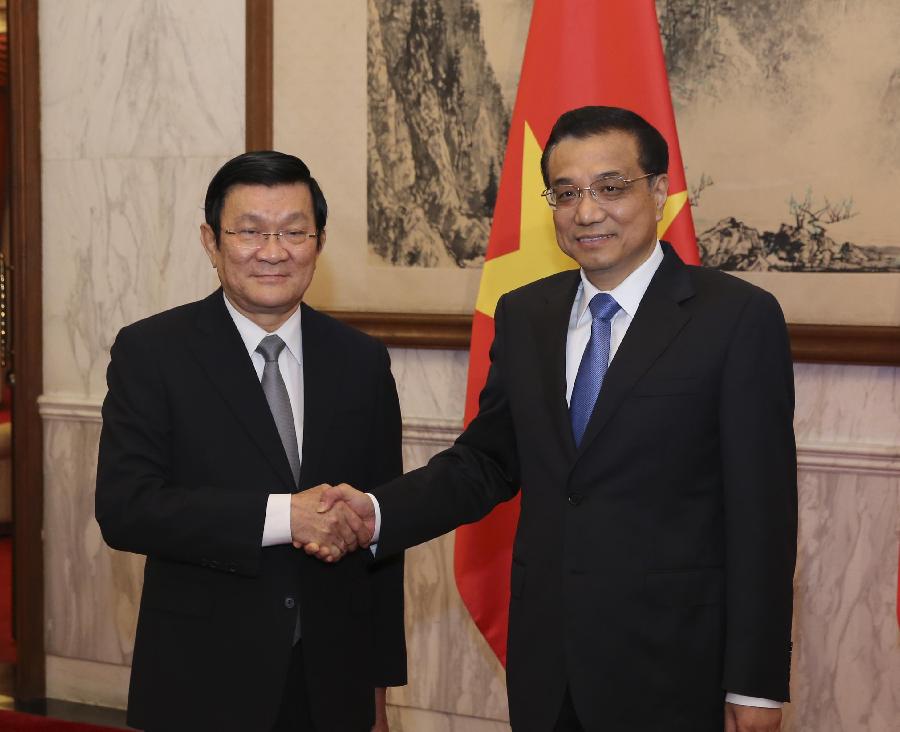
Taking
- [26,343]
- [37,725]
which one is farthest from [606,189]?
[37,725]

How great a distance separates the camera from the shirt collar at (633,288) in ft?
6.60

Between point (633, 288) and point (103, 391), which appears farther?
point (103, 391)

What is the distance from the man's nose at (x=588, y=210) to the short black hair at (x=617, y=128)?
0.11m

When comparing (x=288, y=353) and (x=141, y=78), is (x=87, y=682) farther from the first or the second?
(x=288, y=353)

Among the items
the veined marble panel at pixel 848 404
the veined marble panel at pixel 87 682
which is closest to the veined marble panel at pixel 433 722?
the veined marble panel at pixel 87 682

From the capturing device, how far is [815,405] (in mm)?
3236

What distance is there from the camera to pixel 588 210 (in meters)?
1.99

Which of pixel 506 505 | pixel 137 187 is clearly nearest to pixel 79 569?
pixel 137 187

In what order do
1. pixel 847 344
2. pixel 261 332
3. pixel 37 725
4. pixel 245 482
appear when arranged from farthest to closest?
pixel 37 725 → pixel 847 344 → pixel 261 332 → pixel 245 482

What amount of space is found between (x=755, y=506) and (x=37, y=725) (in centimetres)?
308

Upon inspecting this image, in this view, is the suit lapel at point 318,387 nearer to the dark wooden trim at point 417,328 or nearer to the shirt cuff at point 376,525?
the shirt cuff at point 376,525

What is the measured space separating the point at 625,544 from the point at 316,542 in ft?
1.75

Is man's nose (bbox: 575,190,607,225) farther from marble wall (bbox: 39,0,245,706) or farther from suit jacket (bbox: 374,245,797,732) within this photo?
marble wall (bbox: 39,0,245,706)

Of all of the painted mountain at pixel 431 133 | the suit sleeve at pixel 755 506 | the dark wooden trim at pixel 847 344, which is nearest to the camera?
the suit sleeve at pixel 755 506
